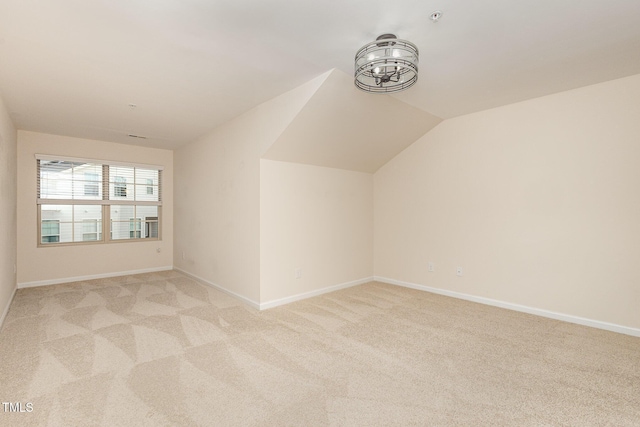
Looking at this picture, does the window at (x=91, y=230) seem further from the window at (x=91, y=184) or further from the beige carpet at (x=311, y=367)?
the beige carpet at (x=311, y=367)

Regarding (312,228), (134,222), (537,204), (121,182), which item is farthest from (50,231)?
(537,204)

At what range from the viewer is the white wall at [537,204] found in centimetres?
295

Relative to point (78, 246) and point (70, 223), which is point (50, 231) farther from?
point (78, 246)

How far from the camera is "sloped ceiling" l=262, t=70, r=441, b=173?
3.13 meters

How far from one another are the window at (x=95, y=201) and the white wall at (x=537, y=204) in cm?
476

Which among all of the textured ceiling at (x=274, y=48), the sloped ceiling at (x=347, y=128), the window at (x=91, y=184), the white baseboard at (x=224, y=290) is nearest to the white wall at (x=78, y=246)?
the window at (x=91, y=184)

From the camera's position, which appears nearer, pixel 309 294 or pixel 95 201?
pixel 309 294

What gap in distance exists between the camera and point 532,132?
3453 millimetres

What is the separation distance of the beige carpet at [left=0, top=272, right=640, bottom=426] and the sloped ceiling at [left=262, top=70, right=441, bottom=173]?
1980 millimetres

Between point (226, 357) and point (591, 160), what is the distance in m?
4.00

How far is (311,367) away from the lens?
2.29 meters

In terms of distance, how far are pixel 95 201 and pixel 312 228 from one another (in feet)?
13.1

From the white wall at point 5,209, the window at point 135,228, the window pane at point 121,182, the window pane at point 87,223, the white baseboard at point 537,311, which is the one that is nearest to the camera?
the white baseboard at point 537,311

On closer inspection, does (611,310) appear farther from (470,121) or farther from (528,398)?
(470,121)
